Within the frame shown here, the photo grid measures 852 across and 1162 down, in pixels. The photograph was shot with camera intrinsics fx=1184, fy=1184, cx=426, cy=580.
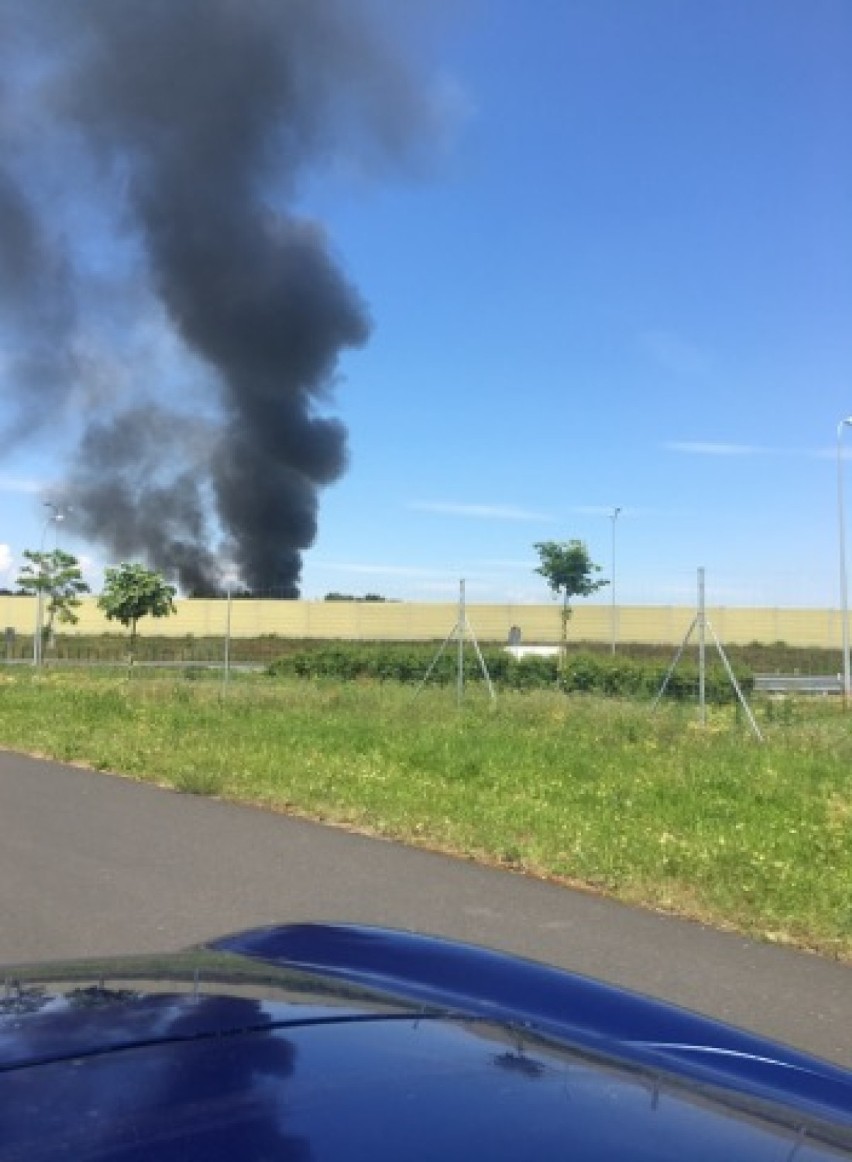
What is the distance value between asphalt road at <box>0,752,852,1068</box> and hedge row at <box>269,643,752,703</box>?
18711 millimetres

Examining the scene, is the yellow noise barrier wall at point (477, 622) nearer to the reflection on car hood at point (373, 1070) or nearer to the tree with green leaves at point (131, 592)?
the tree with green leaves at point (131, 592)

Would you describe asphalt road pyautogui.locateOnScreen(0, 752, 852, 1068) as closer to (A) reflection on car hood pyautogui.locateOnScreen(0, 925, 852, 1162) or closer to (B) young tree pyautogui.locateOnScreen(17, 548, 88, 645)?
(A) reflection on car hood pyautogui.locateOnScreen(0, 925, 852, 1162)

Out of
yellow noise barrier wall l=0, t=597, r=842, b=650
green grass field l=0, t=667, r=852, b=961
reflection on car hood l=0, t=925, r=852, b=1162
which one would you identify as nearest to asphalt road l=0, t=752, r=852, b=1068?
green grass field l=0, t=667, r=852, b=961

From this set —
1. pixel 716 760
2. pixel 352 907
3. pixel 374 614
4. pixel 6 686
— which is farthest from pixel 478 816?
pixel 374 614

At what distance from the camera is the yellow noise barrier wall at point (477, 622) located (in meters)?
62.9

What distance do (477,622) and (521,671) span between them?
28.8 metres

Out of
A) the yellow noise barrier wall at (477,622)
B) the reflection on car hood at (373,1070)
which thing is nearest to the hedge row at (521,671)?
the yellow noise barrier wall at (477,622)

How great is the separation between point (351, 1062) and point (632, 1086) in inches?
18.8

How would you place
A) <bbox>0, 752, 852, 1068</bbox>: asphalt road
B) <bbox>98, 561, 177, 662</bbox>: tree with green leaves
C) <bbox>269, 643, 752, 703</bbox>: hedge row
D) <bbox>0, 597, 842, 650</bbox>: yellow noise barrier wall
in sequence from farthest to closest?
<bbox>0, 597, 842, 650</bbox>: yellow noise barrier wall, <bbox>98, 561, 177, 662</bbox>: tree with green leaves, <bbox>269, 643, 752, 703</bbox>: hedge row, <bbox>0, 752, 852, 1068</bbox>: asphalt road

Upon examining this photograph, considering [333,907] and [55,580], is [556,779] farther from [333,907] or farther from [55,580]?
[55,580]

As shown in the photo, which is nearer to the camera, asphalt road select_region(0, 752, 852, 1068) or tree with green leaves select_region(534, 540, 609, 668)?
asphalt road select_region(0, 752, 852, 1068)

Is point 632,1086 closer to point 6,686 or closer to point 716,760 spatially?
point 716,760

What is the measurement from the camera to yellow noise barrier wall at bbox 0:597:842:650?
62938mm

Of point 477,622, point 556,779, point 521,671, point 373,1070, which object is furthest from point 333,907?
point 477,622
